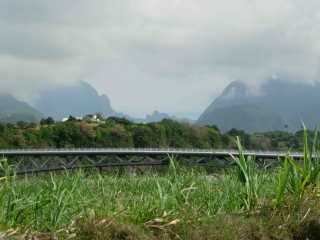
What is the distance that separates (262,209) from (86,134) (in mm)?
88788

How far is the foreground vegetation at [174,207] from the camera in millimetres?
4316

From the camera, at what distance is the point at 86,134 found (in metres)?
93.3

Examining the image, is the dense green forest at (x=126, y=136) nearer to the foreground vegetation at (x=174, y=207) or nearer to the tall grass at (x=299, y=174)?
the tall grass at (x=299, y=174)

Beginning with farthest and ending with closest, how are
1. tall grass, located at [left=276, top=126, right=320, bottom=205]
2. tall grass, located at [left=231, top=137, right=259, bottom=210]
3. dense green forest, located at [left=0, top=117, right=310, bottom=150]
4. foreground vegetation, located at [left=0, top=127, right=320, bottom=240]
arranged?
1. dense green forest, located at [left=0, top=117, right=310, bottom=150]
2. tall grass, located at [left=276, top=126, right=320, bottom=205]
3. tall grass, located at [left=231, top=137, right=259, bottom=210]
4. foreground vegetation, located at [left=0, top=127, right=320, bottom=240]

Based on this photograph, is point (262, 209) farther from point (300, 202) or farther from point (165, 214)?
point (165, 214)

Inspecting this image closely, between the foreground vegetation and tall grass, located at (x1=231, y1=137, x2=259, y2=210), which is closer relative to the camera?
the foreground vegetation

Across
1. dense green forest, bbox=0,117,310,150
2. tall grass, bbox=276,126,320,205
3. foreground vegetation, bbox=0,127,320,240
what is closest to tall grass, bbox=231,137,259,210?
foreground vegetation, bbox=0,127,320,240

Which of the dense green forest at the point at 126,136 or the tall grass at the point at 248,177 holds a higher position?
the tall grass at the point at 248,177

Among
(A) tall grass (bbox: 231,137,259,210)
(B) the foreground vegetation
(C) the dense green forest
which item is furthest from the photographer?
(C) the dense green forest

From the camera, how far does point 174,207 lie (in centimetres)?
504

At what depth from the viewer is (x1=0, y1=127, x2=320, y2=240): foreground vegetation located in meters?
4.32

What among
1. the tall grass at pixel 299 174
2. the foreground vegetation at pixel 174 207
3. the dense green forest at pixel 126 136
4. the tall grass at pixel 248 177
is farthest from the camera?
the dense green forest at pixel 126 136

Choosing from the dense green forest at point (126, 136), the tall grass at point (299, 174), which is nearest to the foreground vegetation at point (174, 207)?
the tall grass at point (299, 174)

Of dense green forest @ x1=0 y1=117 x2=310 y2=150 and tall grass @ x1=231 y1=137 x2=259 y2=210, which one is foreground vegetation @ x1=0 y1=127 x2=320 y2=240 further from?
dense green forest @ x1=0 y1=117 x2=310 y2=150
